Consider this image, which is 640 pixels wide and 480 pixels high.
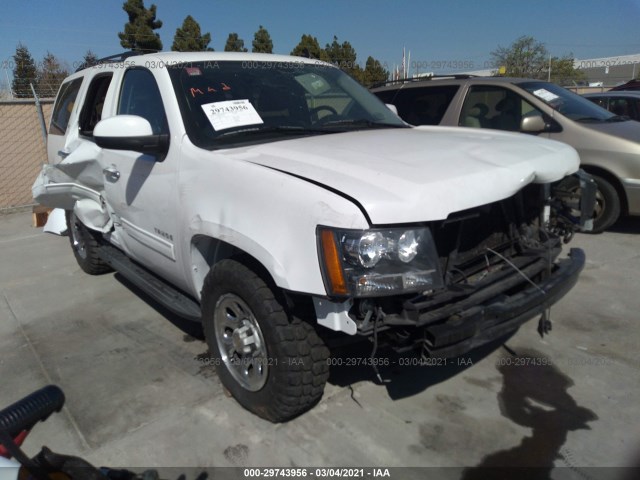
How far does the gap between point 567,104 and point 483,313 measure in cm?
483

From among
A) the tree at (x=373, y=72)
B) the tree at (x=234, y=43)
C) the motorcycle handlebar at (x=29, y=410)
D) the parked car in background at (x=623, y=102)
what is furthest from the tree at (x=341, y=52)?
the motorcycle handlebar at (x=29, y=410)

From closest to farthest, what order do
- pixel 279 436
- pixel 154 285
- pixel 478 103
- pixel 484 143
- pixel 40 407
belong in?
1. pixel 40 407
2. pixel 279 436
3. pixel 484 143
4. pixel 154 285
5. pixel 478 103

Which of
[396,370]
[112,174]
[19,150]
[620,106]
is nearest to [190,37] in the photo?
[19,150]

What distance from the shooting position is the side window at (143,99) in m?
3.30

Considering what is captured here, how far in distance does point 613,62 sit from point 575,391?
165 feet

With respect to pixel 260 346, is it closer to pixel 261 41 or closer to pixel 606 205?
pixel 606 205

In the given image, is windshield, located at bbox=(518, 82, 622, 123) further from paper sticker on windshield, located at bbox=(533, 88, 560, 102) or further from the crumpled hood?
the crumpled hood

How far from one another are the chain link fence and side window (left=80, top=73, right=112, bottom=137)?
598cm

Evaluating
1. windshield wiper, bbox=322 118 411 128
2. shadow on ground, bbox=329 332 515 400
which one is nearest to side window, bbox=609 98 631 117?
windshield wiper, bbox=322 118 411 128

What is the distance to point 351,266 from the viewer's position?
6.92 feet

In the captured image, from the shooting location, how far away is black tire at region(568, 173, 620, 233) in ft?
18.7

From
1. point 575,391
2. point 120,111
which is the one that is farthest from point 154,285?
point 575,391

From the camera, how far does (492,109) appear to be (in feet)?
20.5

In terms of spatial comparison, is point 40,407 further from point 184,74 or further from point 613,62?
point 613,62
